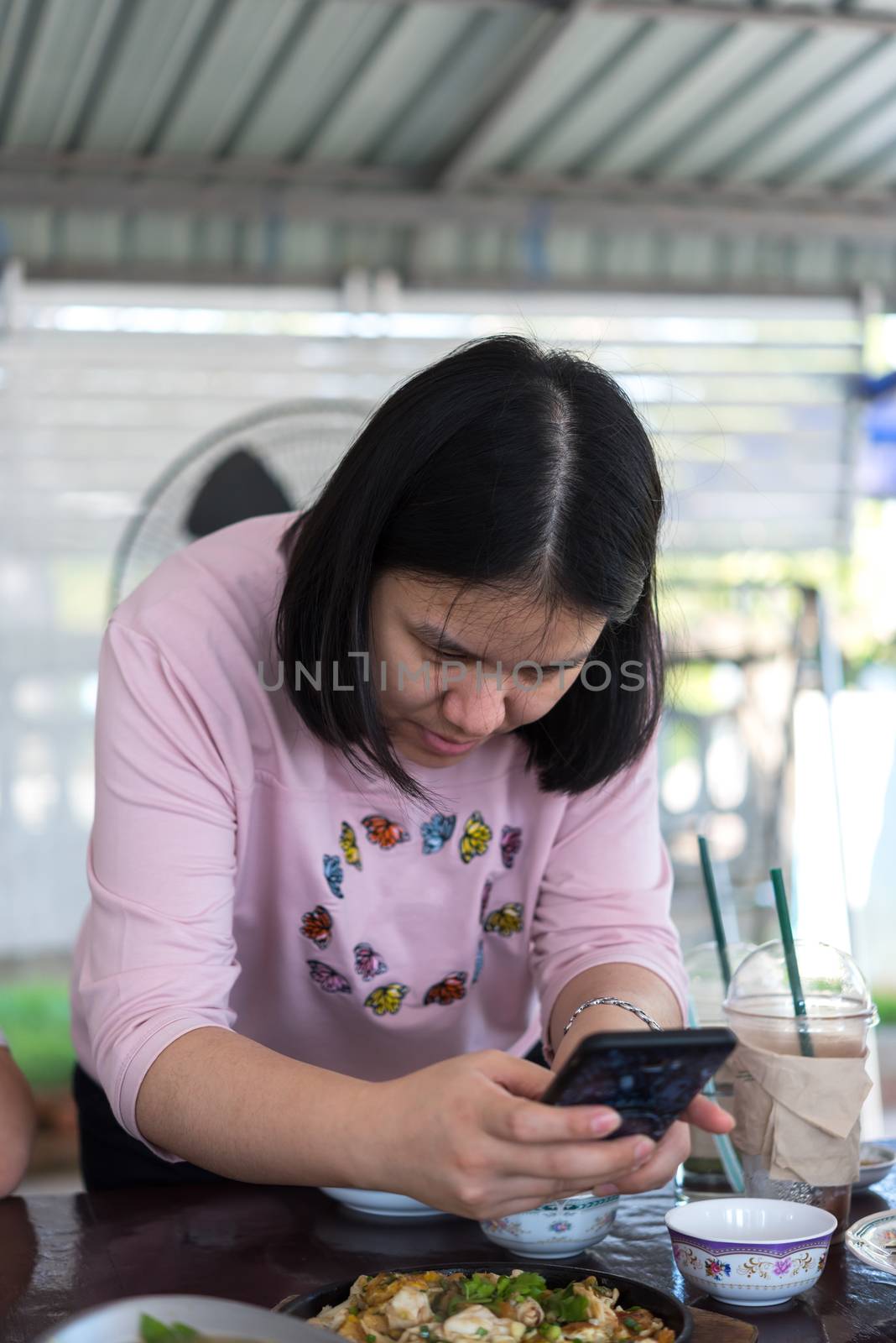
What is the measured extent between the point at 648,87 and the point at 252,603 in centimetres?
312

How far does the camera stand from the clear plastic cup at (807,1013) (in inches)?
48.3

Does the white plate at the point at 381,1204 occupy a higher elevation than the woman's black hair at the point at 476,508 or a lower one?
lower

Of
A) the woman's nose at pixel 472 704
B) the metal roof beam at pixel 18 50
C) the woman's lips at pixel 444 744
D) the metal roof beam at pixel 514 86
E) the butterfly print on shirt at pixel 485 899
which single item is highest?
the metal roof beam at pixel 18 50

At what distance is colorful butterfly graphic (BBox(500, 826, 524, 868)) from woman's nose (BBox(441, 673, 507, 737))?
28cm

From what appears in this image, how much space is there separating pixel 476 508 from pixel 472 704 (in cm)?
18

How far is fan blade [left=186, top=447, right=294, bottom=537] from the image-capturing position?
3.19m

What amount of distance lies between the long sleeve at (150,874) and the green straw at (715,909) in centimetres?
46

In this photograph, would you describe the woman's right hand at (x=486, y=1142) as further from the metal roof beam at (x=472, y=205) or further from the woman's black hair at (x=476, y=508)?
the metal roof beam at (x=472, y=205)

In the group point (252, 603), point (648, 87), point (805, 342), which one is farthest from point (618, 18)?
point (252, 603)

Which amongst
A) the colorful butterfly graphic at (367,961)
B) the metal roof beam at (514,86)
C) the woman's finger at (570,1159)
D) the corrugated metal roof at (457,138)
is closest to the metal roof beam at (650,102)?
the corrugated metal roof at (457,138)

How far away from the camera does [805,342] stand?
16.7 feet

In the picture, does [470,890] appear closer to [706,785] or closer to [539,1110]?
[539,1110]

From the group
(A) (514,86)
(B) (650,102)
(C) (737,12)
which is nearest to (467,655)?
(C) (737,12)

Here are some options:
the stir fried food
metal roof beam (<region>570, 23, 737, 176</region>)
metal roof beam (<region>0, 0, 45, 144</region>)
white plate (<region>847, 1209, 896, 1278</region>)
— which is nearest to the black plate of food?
the stir fried food
